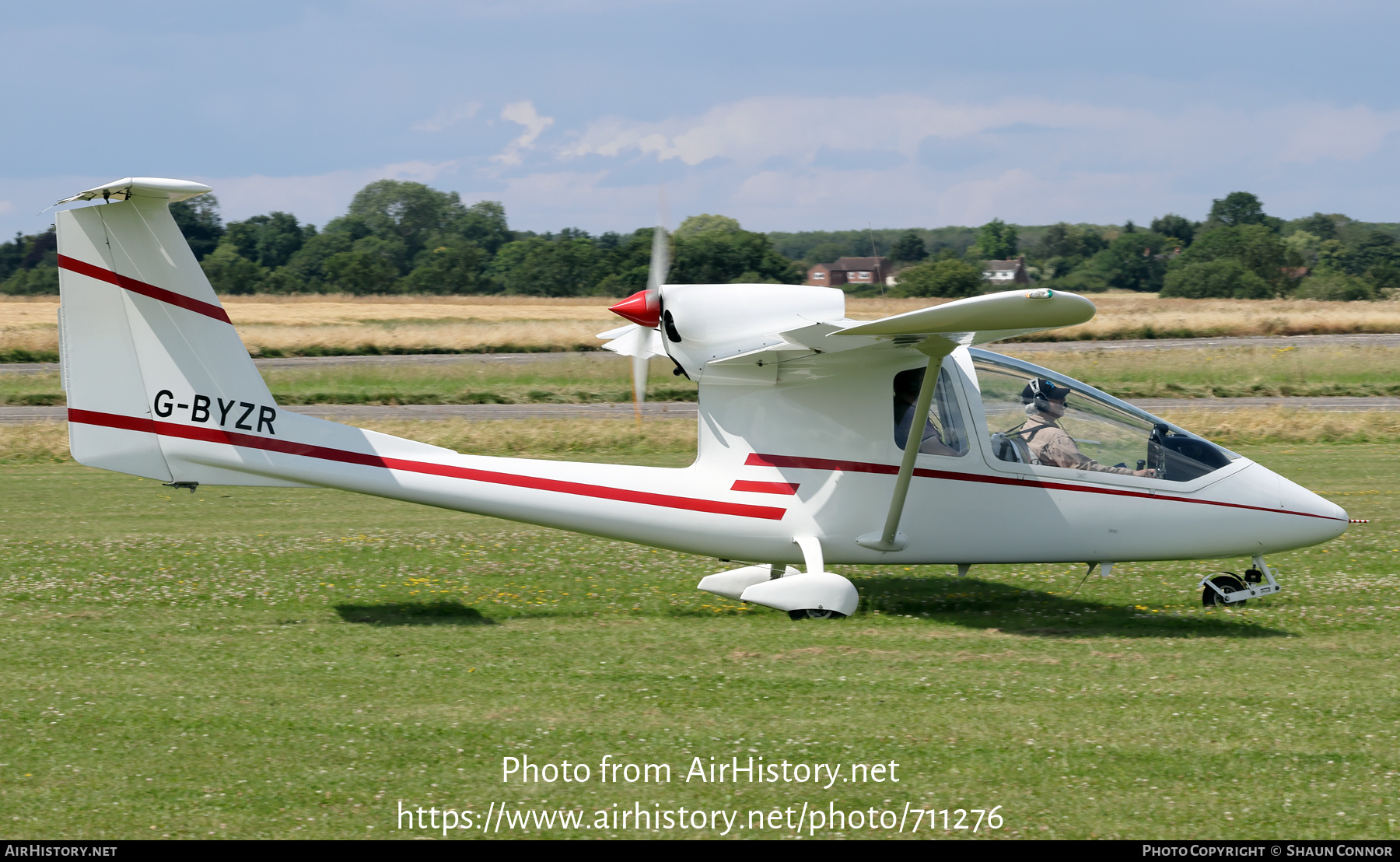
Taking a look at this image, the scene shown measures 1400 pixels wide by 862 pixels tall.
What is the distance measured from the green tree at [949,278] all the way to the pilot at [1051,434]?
10622 mm

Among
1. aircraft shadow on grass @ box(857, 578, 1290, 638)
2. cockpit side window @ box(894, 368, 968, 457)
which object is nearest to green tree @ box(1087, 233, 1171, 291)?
aircraft shadow on grass @ box(857, 578, 1290, 638)

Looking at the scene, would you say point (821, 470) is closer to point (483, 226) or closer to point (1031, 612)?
point (1031, 612)

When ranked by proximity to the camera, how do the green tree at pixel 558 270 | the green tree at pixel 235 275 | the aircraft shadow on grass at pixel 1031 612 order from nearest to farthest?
the aircraft shadow on grass at pixel 1031 612 < the green tree at pixel 558 270 < the green tree at pixel 235 275

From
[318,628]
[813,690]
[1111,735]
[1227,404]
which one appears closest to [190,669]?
[318,628]

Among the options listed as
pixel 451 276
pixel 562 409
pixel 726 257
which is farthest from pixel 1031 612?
pixel 451 276

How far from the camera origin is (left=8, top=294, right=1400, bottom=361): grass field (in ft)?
155

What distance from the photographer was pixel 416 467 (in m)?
9.56

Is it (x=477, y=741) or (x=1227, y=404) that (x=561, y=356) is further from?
(x=477, y=741)

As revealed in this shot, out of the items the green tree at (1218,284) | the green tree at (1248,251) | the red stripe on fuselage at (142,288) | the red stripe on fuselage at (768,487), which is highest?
the green tree at (1248,251)

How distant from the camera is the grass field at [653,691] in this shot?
18.8 feet

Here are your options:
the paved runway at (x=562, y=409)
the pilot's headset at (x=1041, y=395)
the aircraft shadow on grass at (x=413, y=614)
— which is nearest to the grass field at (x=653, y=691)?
the aircraft shadow on grass at (x=413, y=614)

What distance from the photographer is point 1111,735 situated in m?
6.67

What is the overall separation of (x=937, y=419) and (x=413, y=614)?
5017mm

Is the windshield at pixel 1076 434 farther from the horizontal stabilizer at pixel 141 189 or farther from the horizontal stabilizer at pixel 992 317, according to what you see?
the horizontal stabilizer at pixel 141 189
